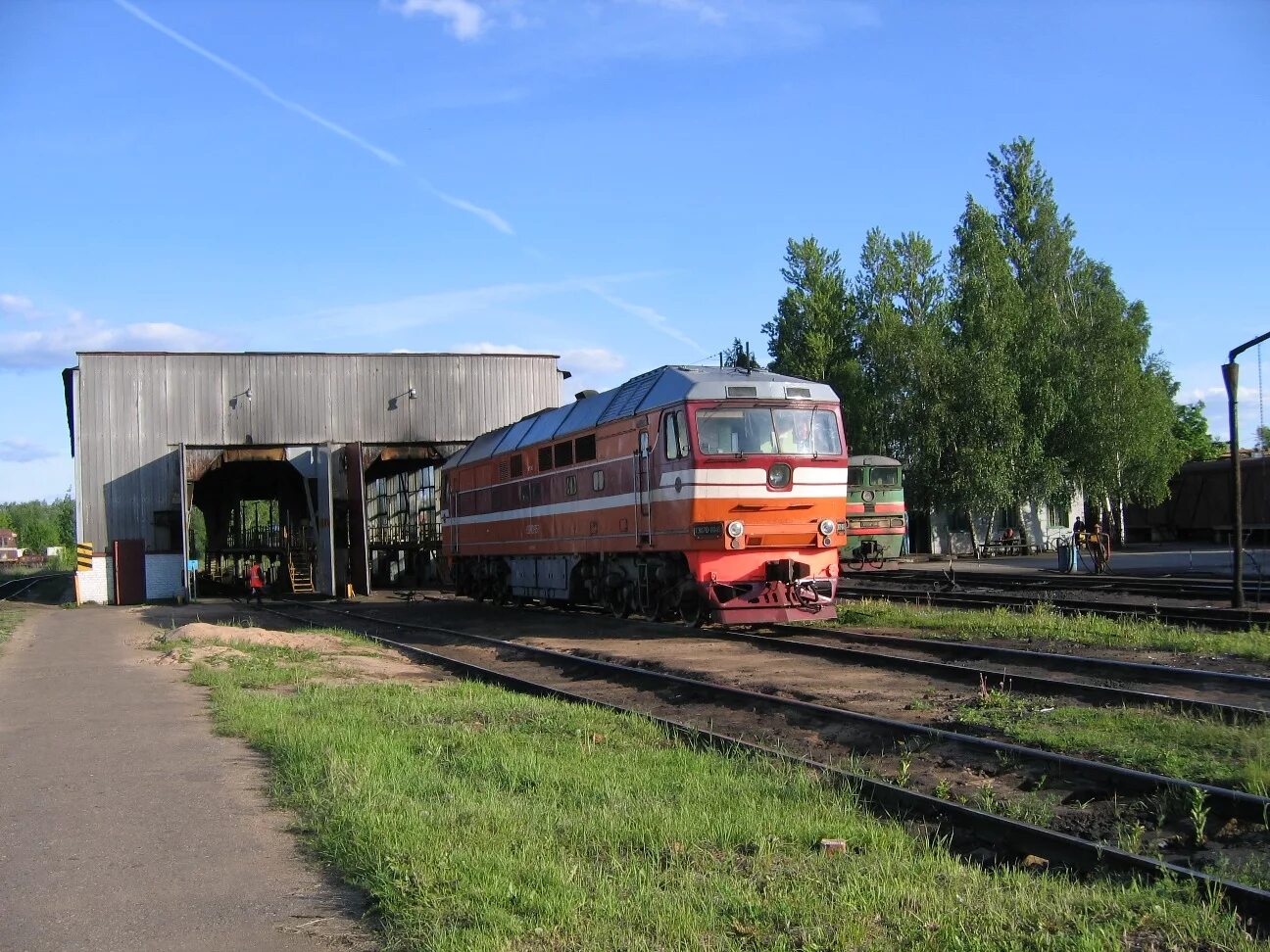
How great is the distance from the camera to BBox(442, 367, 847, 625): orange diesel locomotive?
16.3 m

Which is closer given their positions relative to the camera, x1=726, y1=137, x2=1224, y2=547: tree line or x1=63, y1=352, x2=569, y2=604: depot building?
x1=63, y1=352, x2=569, y2=604: depot building

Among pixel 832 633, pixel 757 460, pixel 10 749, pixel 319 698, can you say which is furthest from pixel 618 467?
pixel 10 749

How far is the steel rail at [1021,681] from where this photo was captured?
914cm

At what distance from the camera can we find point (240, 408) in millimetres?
38844

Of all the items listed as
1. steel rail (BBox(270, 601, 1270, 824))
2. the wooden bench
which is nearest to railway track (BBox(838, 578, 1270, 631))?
steel rail (BBox(270, 601, 1270, 824))

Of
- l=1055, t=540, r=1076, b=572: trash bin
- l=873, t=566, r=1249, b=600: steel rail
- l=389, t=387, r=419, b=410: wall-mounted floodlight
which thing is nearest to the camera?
l=873, t=566, r=1249, b=600: steel rail

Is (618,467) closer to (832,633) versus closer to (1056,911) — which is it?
(832,633)

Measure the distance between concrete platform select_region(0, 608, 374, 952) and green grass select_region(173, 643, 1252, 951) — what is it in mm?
269

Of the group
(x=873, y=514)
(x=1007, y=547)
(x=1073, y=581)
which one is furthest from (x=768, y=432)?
(x=1007, y=547)

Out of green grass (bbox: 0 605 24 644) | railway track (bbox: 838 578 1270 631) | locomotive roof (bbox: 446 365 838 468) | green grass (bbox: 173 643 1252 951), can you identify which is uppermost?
locomotive roof (bbox: 446 365 838 468)

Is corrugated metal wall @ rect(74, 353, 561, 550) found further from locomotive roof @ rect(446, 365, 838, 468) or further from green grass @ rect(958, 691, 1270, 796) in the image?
green grass @ rect(958, 691, 1270, 796)

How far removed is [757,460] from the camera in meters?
16.5

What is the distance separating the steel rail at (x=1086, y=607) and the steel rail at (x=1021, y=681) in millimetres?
5323

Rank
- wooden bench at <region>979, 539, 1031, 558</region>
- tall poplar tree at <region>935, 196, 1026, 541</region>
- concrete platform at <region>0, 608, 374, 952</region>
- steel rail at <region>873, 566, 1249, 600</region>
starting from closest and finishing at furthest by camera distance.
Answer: concrete platform at <region>0, 608, 374, 952</region> < steel rail at <region>873, 566, 1249, 600</region> < tall poplar tree at <region>935, 196, 1026, 541</region> < wooden bench at <region>979, 539, 1031, 558</region>
